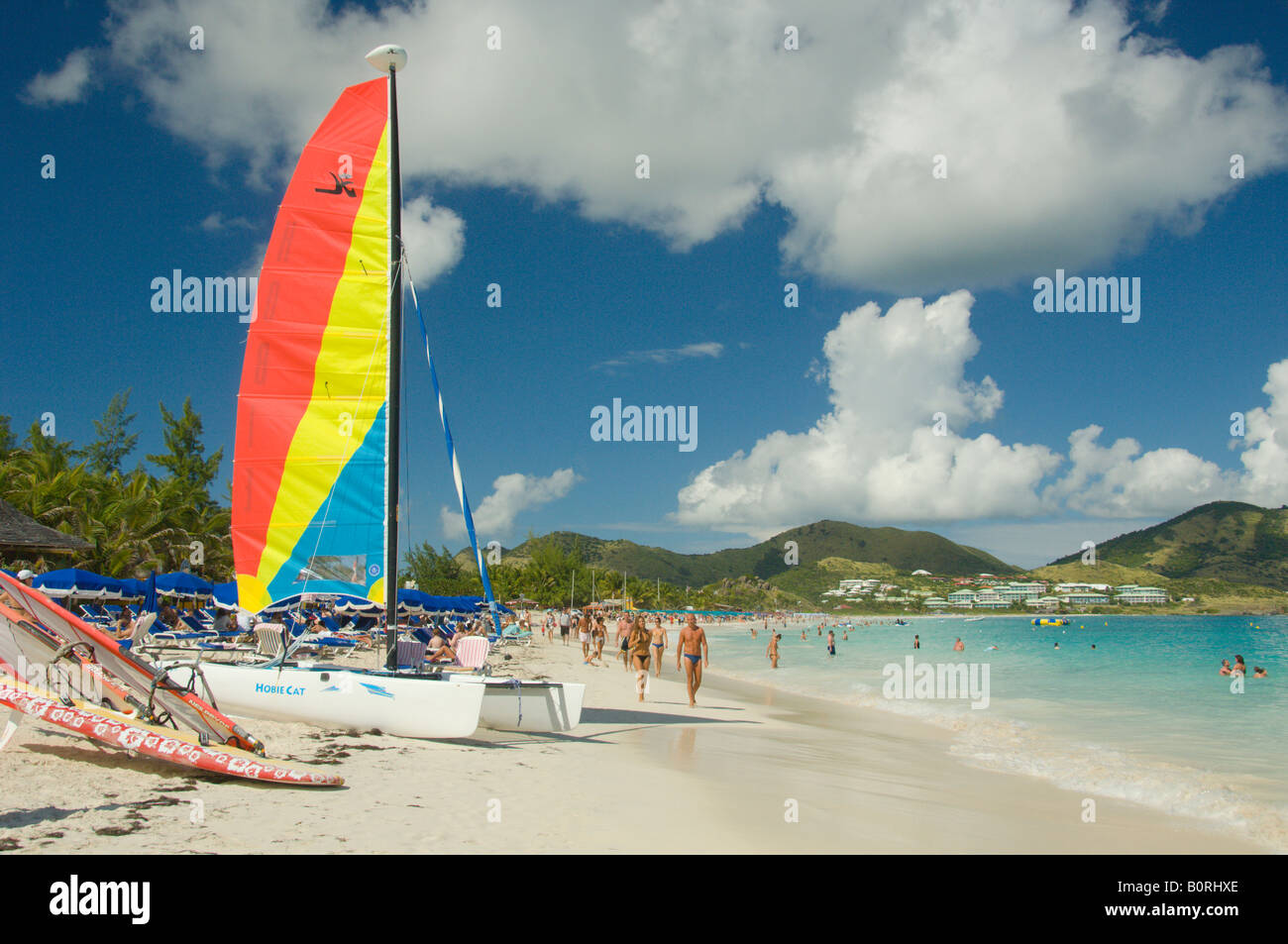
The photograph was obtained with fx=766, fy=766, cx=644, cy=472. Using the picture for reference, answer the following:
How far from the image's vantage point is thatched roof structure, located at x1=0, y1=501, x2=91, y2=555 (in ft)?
74.5

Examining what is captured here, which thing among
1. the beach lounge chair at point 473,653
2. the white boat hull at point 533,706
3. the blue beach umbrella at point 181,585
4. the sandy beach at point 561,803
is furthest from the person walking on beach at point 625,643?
the blue beach umbrella at point 181,585

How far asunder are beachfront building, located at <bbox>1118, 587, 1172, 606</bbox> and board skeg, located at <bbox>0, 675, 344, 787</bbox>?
614ft

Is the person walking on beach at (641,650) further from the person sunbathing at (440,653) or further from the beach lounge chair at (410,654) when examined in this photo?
the beach lounge chair at (410,654)

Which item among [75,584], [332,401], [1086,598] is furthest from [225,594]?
[1086,598]

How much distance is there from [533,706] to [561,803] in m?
3.43

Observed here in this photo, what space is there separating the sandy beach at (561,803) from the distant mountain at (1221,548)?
7767 inches

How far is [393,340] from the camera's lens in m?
10.1

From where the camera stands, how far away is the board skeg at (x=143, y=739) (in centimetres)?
573

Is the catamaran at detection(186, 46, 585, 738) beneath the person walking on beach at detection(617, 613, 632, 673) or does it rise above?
above

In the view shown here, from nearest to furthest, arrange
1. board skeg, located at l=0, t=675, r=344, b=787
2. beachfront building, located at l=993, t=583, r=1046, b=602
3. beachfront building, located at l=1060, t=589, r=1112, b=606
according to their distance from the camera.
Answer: board skeg, located at l=0, t=675, r=344, b=787 → beachfront building, located at l=1060, t=589, r=1112, b=606 → beachfront building, located at l=993, t=583, r=1046, b=602

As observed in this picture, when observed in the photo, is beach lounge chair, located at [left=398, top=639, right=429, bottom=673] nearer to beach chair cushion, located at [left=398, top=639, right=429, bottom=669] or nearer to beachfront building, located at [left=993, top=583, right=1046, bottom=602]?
beach chair cushion, located at [left=398, top=639, right=429, bottom=669]

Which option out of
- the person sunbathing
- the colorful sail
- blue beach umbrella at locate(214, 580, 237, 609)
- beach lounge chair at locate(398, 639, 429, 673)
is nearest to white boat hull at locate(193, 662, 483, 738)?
the colorful sail
